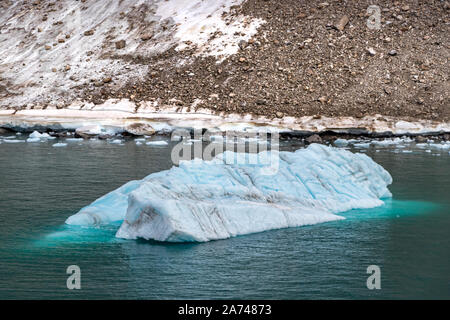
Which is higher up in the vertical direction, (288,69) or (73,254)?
(288,69)

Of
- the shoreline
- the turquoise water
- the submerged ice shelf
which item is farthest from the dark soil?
the submerged ice shelf

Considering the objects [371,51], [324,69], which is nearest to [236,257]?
[324,69]

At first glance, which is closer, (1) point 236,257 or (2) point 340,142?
(1) point 236,257

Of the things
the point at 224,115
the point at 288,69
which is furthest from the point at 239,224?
the point at 288,69

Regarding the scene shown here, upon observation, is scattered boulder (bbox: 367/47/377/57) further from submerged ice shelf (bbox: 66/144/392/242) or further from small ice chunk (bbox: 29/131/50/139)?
submerged ice shelf (bbox: 66/144/392/242)

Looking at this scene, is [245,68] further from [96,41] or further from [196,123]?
[96,41]

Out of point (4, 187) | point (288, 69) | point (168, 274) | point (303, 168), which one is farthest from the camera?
point (288, 69)

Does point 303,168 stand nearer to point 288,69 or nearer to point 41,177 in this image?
point 41,177
